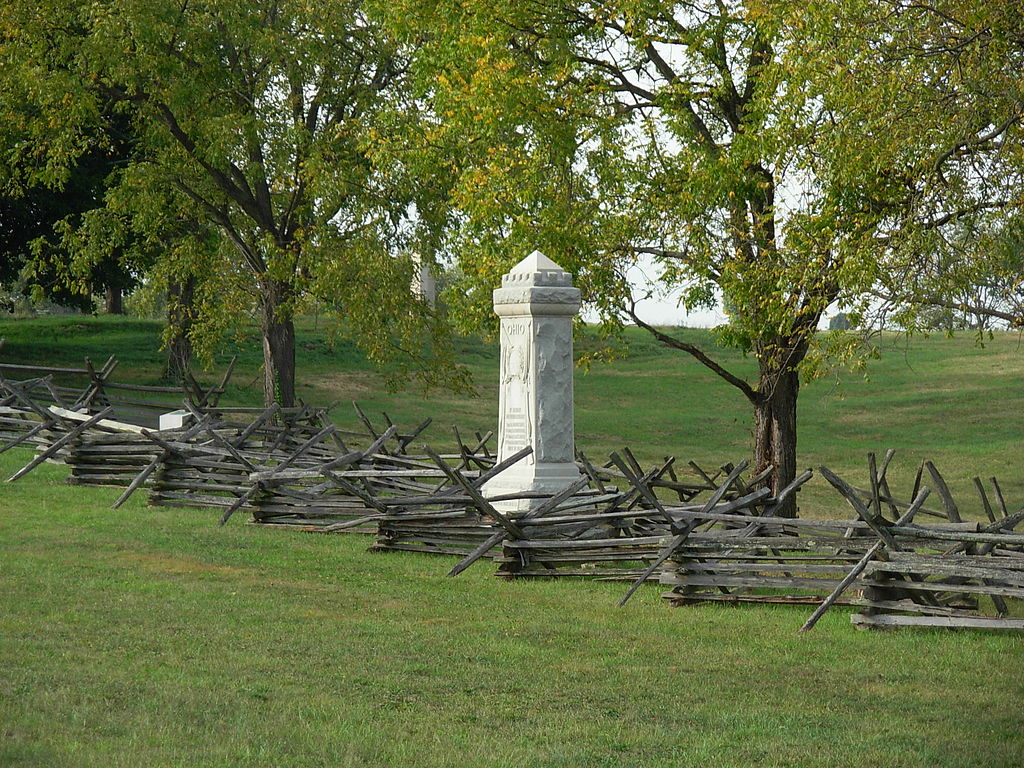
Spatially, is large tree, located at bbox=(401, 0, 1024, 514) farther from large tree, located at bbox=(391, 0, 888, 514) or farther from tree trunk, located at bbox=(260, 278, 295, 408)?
tree trunk, located at bbox=(260, 278, 295, 408)

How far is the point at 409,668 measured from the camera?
8438 millimetres

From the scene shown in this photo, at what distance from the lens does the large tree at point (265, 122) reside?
76.5ft

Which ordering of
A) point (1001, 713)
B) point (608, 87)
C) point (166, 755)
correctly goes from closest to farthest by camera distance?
point (166, 755) → point (1001, 713) → point (608, 87)

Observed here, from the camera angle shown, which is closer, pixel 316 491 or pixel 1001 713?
pixel 1001 713

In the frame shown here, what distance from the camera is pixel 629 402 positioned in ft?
149

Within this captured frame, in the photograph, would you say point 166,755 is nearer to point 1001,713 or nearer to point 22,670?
point 22,670

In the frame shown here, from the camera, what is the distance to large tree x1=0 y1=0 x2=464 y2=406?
76.5ft

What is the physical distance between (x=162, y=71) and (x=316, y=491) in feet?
36.2

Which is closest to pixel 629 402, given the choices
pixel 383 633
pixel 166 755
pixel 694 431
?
pixel 694 431

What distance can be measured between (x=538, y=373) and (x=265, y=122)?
484 inches

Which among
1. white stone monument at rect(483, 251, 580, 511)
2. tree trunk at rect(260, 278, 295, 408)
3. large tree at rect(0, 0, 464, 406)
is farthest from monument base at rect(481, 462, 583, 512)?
tree trunk at rect(260, 278, 295, 408)

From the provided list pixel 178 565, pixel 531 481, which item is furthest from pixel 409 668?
pixel 531 481

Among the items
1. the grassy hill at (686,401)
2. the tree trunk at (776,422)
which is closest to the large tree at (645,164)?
the tree trunk at (776,422)

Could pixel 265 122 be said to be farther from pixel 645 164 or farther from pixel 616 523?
pixel 616 523
